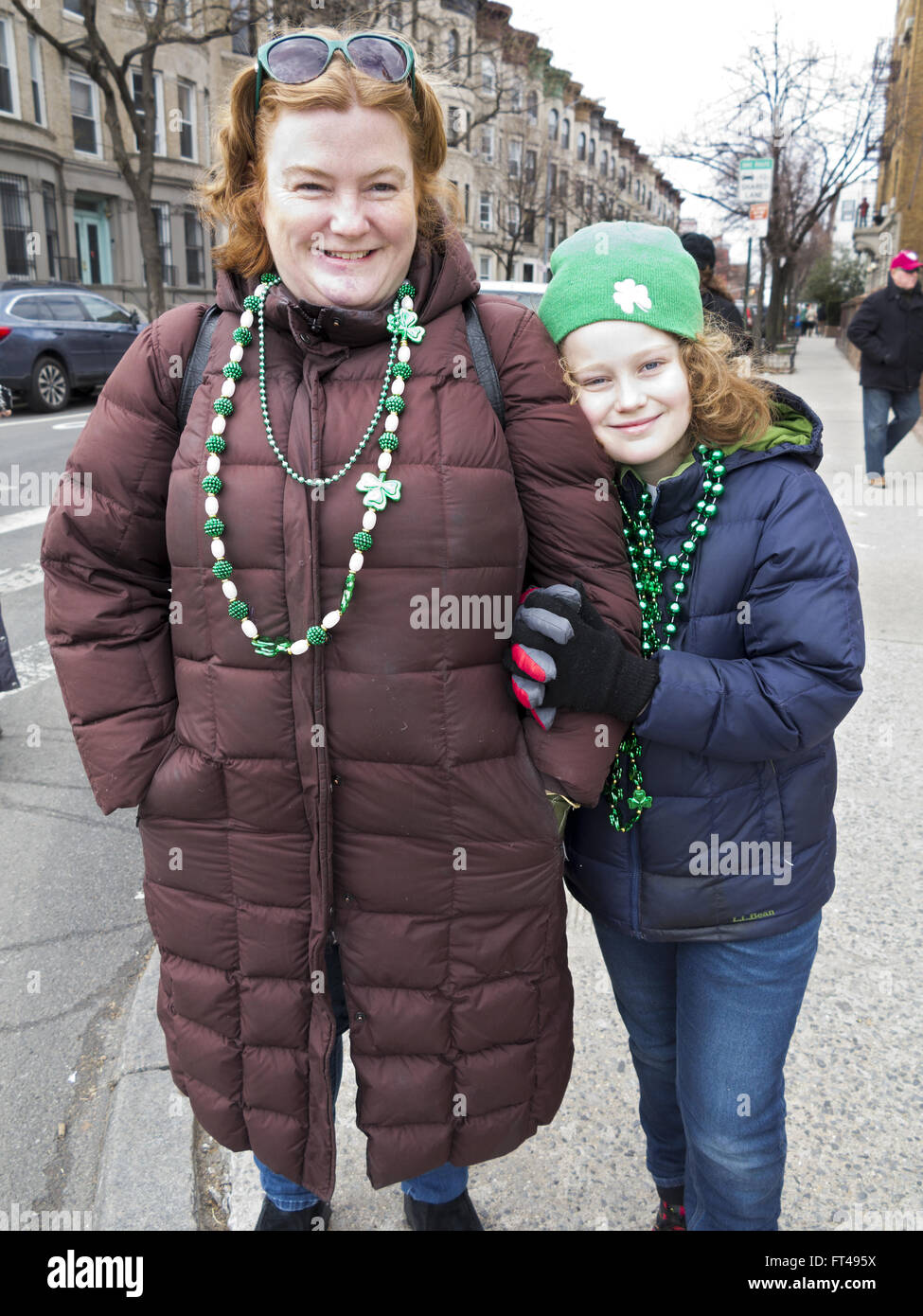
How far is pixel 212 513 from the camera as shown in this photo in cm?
154

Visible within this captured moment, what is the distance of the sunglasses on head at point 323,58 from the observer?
4.80 ft

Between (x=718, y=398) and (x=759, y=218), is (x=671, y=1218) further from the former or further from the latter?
(x=759, y=218)

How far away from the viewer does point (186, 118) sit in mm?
29328

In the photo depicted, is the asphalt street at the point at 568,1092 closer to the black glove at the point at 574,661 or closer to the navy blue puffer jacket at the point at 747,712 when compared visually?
the navy blue puffer jacket at the point at 747,712

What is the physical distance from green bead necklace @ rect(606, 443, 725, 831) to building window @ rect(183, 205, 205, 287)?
31.8 m

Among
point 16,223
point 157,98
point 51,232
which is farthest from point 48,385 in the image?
point 157,98

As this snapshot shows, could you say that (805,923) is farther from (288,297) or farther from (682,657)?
(288,297)

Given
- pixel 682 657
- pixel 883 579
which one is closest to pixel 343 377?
pixel 682 657

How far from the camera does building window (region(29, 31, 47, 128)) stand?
24047 mm

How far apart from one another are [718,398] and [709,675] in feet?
1.44

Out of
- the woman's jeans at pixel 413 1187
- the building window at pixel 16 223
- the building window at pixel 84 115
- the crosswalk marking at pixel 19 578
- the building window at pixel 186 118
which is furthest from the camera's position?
the building window at pixel 186 118

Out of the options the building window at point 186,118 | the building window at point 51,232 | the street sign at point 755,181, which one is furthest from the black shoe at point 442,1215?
the building window at point 186,118

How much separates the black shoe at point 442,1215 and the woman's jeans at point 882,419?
795cm

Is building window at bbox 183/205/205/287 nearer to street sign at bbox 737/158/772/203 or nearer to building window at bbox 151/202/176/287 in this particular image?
building window at bbox 151/202/176/287
